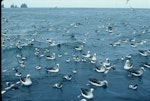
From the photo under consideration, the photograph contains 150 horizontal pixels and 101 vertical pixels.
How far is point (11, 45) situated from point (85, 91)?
28.8m

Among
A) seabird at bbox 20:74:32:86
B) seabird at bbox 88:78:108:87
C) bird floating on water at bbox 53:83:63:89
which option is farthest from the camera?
seabird at bbox 88:78:108:87

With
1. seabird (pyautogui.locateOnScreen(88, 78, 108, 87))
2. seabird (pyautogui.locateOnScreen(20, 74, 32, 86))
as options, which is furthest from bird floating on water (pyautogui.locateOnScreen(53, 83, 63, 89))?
seabird (pyautogui.locateOnScreen(88, 78, 108, 87))

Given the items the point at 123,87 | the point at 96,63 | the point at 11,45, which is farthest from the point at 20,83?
the point at 11,45

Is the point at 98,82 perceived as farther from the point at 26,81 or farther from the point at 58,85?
the point at 26,81

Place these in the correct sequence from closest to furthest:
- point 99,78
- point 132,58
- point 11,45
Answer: point 99,78 → point 132,58 → point 11,45

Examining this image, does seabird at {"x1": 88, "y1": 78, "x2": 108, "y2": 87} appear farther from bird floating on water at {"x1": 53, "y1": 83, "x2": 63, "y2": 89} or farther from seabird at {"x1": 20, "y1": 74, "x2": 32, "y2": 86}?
seabird at {"x1": 20, "y1": 74, "x2": 32, "y2": 86}

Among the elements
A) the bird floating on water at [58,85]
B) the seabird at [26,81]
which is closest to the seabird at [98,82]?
the bird floating on water at [58,85]

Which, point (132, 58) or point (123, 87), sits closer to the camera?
point (123, 87)

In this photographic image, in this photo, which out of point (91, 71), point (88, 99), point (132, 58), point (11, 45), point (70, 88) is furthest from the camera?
point (11, 45)

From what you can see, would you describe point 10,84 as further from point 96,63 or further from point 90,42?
point 90,42

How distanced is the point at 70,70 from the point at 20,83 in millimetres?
7301

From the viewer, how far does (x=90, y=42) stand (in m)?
57.3

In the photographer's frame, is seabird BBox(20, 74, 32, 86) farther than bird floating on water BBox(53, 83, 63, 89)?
Yes

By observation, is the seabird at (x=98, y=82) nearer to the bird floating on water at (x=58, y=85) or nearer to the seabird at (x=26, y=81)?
the bird floating on water at (x=58, y=85)
